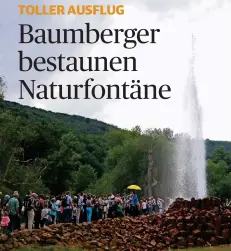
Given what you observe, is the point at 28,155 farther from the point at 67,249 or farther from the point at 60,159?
the point at 67,249

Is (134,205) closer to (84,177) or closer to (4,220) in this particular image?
(4,220)

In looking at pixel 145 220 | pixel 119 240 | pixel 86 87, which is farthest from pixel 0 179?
pixel 119 240

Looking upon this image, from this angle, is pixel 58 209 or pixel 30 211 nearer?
pixel 30 211

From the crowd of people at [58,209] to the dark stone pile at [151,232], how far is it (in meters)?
1.97

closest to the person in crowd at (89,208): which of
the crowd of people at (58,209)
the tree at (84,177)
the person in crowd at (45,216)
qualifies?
the crowd of people at (58,209)

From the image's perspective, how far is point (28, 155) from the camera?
259 feet

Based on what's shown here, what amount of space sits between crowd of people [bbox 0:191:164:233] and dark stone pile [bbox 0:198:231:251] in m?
1.97

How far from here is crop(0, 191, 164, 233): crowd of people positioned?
88.4 feet

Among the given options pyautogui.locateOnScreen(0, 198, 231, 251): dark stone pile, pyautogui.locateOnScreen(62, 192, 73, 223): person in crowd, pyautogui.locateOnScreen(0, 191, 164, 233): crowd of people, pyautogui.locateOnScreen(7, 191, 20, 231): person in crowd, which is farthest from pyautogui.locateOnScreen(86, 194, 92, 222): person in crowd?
pyautogui.locateOnScreen(7, 191, 20, 231): person in crowd

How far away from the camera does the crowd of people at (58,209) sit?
1061 inches

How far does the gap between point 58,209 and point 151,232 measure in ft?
18.3

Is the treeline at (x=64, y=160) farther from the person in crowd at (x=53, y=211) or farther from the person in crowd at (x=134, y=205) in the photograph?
the person in crowd at (x=53, y=211)

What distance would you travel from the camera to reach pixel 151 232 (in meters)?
28.0

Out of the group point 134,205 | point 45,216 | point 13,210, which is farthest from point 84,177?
point 13,210
